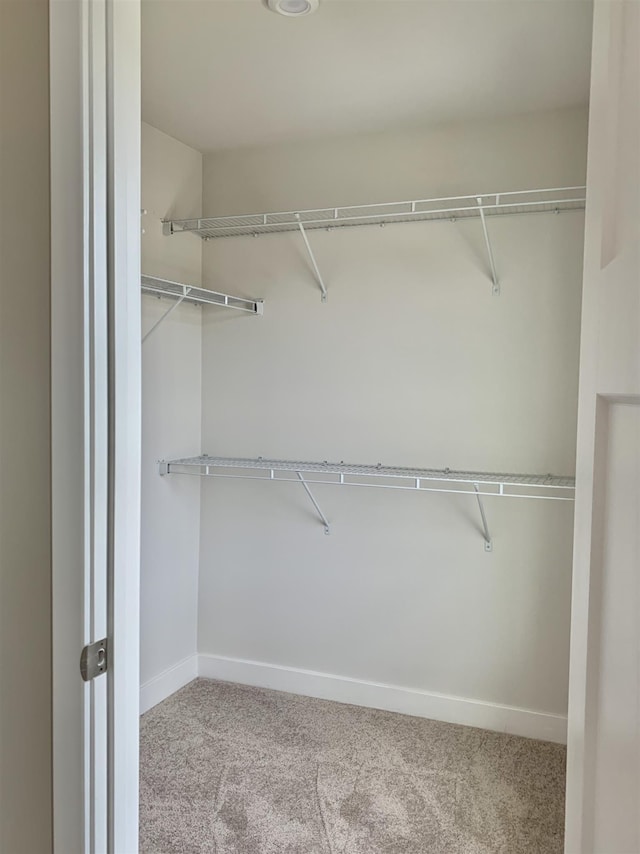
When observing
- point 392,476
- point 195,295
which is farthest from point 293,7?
point 392,476

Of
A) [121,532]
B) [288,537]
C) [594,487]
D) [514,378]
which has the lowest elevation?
[288,537]

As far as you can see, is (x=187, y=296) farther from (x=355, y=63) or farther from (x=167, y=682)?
(x=167, y=682)

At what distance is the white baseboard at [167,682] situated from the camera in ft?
8.74

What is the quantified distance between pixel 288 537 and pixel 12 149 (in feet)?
7.24

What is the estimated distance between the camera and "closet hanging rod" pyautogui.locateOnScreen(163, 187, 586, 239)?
91.9 inches

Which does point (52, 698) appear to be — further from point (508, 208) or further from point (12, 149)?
point (508, 208)

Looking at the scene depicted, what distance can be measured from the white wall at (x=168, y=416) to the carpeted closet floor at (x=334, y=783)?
0.36 m

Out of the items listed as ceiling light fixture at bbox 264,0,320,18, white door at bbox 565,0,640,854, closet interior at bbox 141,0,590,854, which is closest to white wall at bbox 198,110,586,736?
closet interior at bbox 141,0,590,854

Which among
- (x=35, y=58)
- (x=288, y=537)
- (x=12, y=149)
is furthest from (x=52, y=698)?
(x=288, y=537)

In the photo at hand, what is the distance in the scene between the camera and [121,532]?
92cm

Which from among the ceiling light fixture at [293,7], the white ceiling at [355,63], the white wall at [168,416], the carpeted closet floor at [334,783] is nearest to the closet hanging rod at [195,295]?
the white wall at [168,416]

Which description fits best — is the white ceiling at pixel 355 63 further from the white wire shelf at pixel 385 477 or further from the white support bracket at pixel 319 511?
the white support bracket at pixel 319 511

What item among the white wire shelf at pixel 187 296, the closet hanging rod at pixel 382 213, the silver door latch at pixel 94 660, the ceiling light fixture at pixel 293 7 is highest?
the ceiling light fixture at pixel 293 7

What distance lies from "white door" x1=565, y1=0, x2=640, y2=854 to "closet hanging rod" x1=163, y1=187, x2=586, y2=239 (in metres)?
1.78
